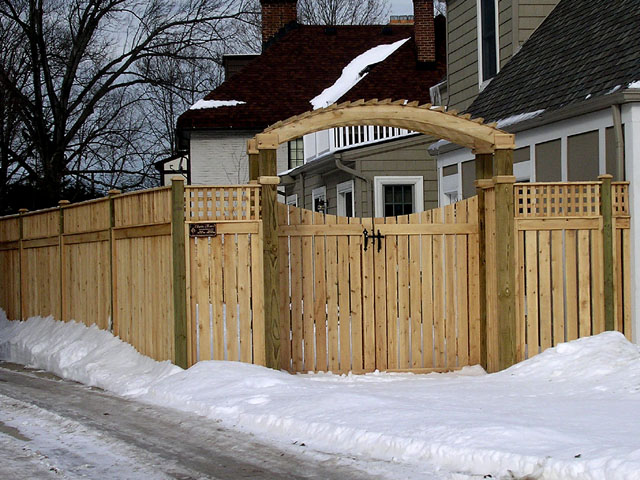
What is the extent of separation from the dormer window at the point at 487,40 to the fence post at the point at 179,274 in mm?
9290

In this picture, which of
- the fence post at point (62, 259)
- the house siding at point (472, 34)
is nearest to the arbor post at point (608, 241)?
the house siding at point (472, 34)

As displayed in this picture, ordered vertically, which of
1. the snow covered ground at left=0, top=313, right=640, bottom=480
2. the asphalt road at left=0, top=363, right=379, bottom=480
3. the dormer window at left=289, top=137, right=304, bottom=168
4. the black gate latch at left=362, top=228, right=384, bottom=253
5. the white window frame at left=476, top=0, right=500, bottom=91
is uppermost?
the white window frame at left=476, top=0, right=500, bottom=91

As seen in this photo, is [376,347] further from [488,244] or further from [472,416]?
[472,416]

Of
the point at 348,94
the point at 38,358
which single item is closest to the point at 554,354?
the point at 38,358

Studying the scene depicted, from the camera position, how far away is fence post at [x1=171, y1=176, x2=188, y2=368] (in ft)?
36.2

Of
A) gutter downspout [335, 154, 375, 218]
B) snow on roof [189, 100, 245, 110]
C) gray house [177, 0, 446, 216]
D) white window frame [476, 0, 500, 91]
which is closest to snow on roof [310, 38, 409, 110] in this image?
gray house [177, 0, 446, 216]

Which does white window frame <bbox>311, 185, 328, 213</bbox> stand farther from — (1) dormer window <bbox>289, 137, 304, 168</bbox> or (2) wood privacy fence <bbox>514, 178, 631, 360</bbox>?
(2) wood privacy fence <bbox>514, 178, 631, 360</bbox>

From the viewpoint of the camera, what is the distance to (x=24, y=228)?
1712cm

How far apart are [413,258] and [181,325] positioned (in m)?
2.91

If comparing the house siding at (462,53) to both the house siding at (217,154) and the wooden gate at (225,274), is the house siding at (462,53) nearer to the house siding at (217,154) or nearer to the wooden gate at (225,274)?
the wooden gate at (225,274)

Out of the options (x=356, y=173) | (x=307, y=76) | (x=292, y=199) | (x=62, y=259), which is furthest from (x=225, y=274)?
(x=307, y=76)

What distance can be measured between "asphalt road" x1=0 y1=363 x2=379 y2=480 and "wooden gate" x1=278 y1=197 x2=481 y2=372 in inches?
96.4

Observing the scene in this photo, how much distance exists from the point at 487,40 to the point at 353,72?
46.8 ft

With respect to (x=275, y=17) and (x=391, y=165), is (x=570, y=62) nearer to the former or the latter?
(x=391, y=165)
